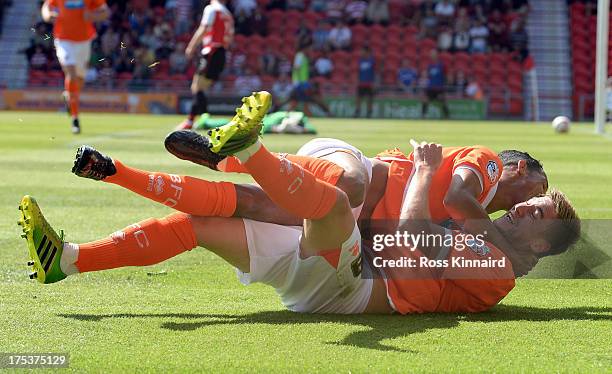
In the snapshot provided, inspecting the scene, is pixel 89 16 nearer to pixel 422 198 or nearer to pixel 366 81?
pixel 422 198

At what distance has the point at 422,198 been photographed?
4.40 meters

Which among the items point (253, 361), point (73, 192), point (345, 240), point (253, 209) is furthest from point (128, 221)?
point (253, 361)

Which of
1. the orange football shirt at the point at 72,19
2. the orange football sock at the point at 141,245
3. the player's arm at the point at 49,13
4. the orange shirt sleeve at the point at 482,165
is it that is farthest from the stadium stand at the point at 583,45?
the orange football sock at the point at 141,245

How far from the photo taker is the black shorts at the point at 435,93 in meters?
27.5

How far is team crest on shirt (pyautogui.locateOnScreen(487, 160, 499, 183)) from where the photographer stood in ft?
15.1

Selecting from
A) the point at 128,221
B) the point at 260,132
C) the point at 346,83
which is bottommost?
the point at 346,83

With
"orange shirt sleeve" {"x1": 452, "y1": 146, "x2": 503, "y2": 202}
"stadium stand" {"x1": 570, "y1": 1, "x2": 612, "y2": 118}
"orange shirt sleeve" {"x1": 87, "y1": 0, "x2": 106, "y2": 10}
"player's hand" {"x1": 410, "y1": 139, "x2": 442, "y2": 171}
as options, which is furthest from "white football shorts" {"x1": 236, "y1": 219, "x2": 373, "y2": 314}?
"stadium stand" {"x1": 570, "y1": 1, "x2": 612, "y2": 118}

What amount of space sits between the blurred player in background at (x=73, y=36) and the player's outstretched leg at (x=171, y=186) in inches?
453

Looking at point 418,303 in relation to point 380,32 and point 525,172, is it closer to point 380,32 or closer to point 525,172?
point 525,172

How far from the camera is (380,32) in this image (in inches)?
1182

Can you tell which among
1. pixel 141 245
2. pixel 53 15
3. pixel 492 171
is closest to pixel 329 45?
pixel 53 15

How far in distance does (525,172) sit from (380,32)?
2571cm

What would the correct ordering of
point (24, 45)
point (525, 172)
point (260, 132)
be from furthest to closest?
point (24, 45) < point (525, 172) < point (260, 132)

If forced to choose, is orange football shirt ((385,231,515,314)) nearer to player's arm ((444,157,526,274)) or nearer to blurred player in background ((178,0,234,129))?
player's arm ((444,157,526,274))
